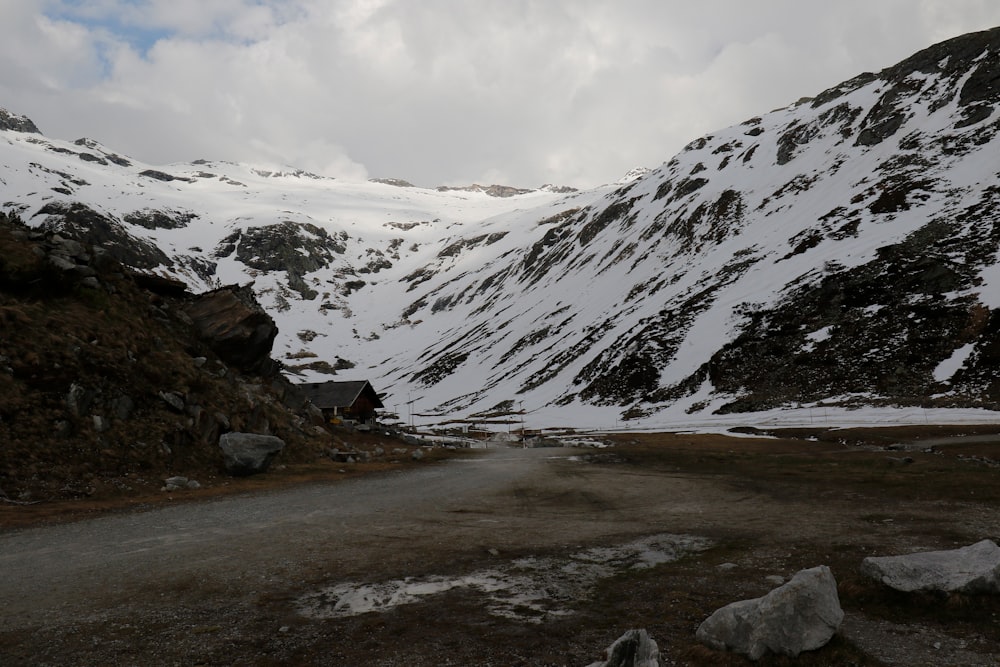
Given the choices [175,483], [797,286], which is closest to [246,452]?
[175,483]

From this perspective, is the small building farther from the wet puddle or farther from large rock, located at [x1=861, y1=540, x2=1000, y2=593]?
large rock, located at [x1=861, y1=540, x2=1000, y2=593]

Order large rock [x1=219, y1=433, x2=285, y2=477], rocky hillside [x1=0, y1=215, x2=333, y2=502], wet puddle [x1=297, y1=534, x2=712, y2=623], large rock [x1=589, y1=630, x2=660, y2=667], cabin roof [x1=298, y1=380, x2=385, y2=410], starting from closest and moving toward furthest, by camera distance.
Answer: large rock [x1=589, y1=630, x2=660, y2=667], wet puddle [x1=297, y1=534, x2=712, y2=623], rocky hillside [x1=0, y1=215, x2=333, y2=502], large rock [x1=219, y1=433, x2=285, y2=477], cabin roof [x1=298, y1=380, x2=385, y2=410]

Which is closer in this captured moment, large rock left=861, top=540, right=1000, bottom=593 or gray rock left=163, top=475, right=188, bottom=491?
large rock left=861, top=540, right=1000, bottom=593

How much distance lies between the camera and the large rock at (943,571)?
764 cm

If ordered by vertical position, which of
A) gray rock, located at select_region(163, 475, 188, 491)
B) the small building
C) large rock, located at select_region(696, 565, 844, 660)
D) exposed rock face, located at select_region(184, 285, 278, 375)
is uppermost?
exposed rock face, located at select_region(184, 285, 278, 375)

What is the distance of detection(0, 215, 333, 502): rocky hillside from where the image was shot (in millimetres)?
19109

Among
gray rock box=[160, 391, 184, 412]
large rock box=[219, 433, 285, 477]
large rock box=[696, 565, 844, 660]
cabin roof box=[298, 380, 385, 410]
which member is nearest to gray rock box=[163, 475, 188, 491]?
large rock box=[219, 433, 285, 477]

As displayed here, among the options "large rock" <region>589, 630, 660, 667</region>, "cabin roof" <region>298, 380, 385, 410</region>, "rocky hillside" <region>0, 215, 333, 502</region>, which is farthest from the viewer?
"cabin roof" <region>298, 380, 385, 410</region>

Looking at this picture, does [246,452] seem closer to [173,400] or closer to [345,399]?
[173,400]

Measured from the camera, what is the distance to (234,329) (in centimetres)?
3462

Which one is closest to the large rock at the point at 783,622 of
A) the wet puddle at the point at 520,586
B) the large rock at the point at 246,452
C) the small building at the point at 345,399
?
the wet puddle at the point at 520,586

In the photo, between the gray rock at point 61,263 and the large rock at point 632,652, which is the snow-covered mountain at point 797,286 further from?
the gray rock at point 61,263

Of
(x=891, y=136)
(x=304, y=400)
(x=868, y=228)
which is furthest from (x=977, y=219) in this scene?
(x=304, y=400)

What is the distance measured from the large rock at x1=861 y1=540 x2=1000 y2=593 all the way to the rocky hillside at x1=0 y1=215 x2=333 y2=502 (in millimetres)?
21720
